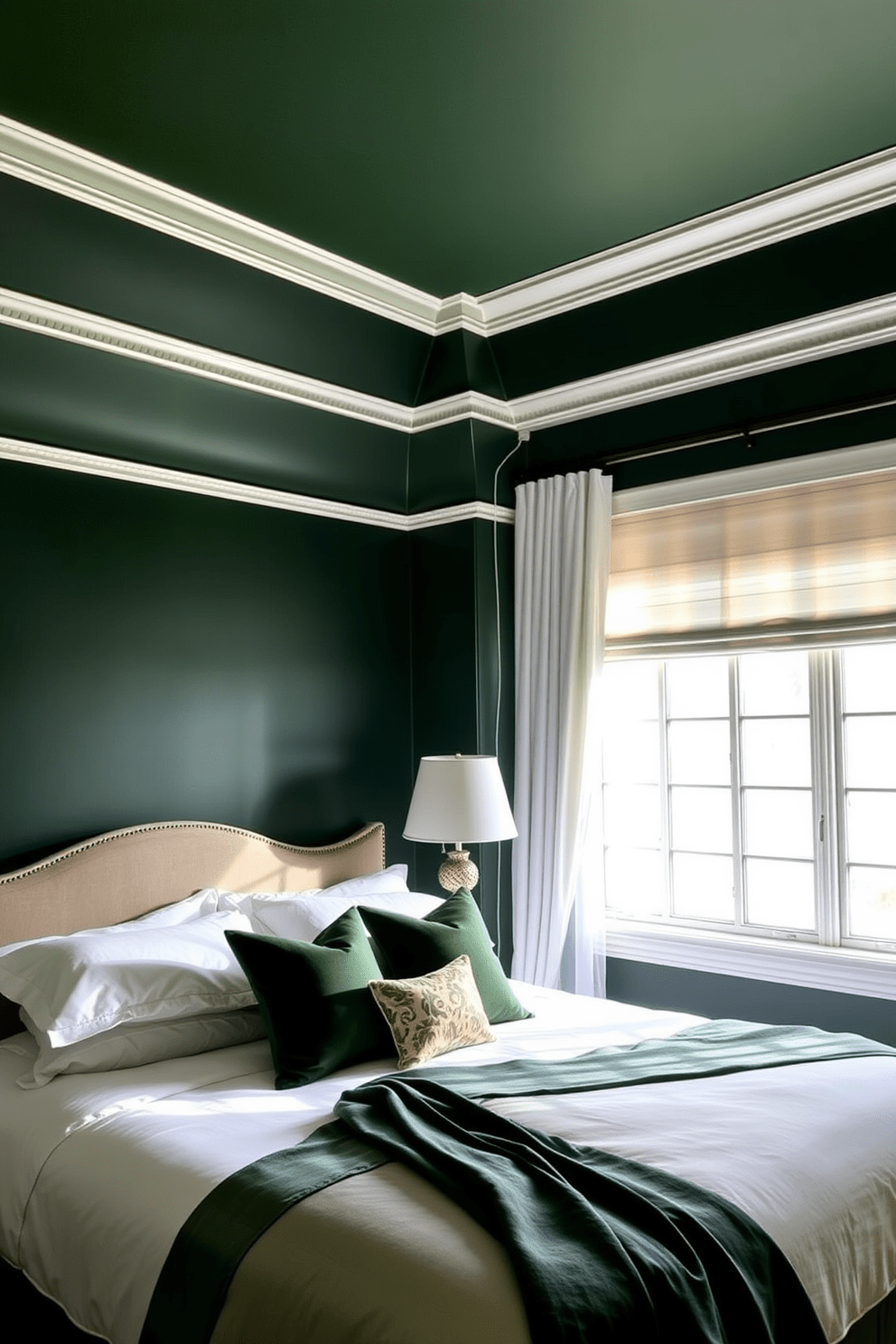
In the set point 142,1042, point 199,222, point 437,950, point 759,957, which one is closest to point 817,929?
point 759,957

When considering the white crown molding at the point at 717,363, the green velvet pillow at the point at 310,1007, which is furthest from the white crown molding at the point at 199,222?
the green velvet pillow at the point at 310,1007

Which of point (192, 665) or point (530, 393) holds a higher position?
point (530, 393)

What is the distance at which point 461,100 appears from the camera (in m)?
2.90

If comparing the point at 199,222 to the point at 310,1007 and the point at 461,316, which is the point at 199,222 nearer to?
the point at 461,316

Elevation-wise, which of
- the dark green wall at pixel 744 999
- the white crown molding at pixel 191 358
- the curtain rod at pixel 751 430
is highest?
the white crown molding at pixel 191 358

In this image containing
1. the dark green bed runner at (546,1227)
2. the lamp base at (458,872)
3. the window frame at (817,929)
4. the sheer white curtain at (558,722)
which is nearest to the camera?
the dark green bed runner at (546,1227)

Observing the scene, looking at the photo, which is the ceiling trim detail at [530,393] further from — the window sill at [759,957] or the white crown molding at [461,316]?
the window sill at [759,957]

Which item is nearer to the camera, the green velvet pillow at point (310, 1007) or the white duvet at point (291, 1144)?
the white duvet at point (291, 1144)

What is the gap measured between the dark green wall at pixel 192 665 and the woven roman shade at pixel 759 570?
3.54 feet

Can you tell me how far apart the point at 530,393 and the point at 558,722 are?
4.67ft

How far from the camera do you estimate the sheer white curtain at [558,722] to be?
4199mm

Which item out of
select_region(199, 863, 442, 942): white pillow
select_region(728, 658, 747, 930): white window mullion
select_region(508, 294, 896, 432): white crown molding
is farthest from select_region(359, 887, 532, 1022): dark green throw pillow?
select_region(508, 294, 896, 432): white crown molding

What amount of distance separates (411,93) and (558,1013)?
2739 millimetres

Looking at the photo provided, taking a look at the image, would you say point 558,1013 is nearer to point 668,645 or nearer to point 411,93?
point 668,645
